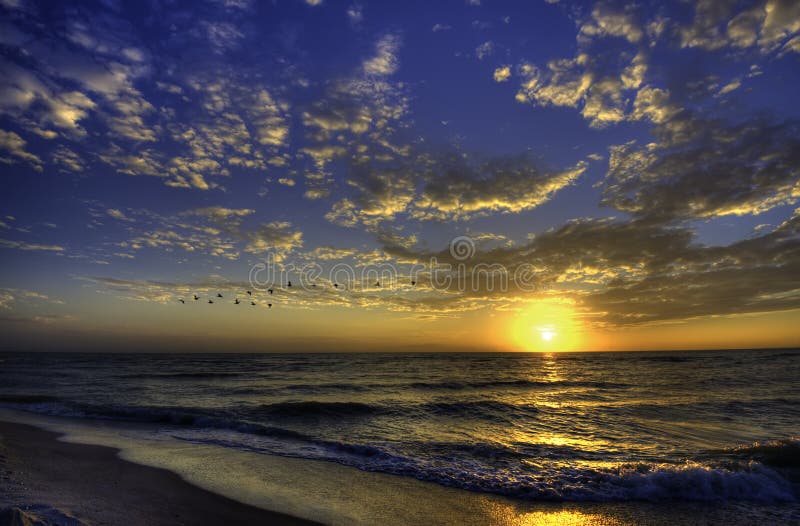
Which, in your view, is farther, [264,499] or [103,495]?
[264,499]

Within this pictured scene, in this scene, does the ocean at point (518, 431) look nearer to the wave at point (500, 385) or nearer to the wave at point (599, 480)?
the wave at point (599, 480)

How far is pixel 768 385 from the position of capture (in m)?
29.8

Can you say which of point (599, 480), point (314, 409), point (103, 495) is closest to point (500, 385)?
point (314, 409)

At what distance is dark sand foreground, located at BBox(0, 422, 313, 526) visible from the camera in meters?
6.35

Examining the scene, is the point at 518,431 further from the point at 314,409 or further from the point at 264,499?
the point at 264,499

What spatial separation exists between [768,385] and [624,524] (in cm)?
3463

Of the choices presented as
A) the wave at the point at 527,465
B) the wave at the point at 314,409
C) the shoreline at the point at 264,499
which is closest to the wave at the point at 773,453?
the wave at the point at 527,465

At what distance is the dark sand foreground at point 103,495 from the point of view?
6.35 m

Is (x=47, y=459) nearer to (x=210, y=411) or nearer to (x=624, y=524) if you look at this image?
(x=210, y=411)

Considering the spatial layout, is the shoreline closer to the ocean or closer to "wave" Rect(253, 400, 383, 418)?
the ocean

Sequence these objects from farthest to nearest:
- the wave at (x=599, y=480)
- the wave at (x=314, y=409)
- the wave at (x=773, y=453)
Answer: the wave at (x=314, y=409)
the wave at (x=773, y=453)
the wave at (x=599, y=480)

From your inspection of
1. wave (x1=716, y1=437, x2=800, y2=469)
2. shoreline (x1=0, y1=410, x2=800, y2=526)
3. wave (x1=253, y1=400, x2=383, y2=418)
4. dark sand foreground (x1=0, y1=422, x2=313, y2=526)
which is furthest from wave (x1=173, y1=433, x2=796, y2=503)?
wave (x1=253, y1=400, x2=383, y2=418)

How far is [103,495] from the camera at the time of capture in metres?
7.63

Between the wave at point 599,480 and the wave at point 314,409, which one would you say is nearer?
the wave at point 599,480
